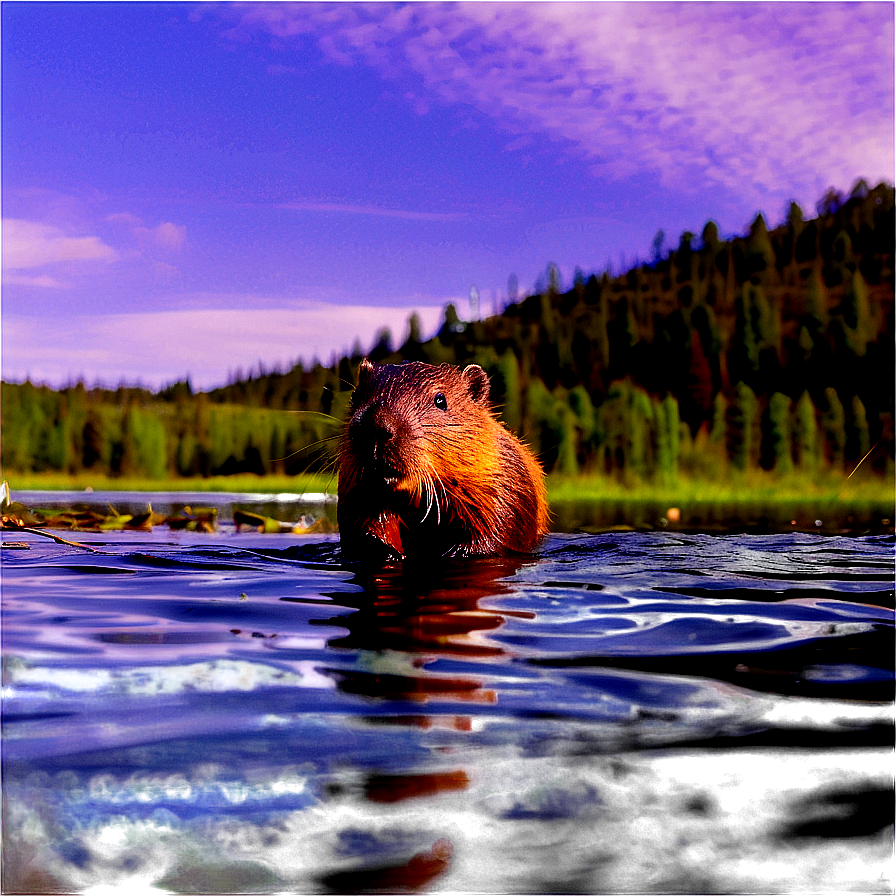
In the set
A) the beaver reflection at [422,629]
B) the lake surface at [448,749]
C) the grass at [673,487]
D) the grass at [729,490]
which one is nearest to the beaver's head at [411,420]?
the beaver reflection at [422,629]

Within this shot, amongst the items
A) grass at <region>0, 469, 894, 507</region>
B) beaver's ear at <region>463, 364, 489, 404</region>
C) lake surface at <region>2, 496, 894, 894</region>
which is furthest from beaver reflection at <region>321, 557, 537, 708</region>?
grass at <region>0, 469, 894, 507</region>

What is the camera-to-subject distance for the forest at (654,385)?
3575 centimetres

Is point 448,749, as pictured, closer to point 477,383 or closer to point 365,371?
point 365,371

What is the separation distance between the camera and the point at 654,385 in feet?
222

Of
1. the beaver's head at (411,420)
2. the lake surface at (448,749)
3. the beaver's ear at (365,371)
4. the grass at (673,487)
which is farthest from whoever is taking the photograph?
the grass at (673,487)

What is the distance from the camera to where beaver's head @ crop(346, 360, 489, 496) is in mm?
5871

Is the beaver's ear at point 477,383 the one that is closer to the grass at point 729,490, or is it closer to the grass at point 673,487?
the grass at point 673,487

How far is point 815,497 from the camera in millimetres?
32906

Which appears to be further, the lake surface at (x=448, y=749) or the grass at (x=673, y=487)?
the grass at (x=673, y=487)

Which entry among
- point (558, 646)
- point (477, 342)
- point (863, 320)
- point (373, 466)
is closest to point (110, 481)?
point (477, 342)

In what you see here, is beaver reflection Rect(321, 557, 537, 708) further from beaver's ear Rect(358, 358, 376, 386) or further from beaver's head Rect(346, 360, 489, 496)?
beaver's ear Rect(358, 358, 376, 386)

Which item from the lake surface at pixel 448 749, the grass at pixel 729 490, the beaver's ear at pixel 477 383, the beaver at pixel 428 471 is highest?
the beaver's ear at pixel 477 383

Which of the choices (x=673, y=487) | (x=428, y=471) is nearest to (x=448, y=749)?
(x=428, y=471)

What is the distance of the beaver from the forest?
0.41m
